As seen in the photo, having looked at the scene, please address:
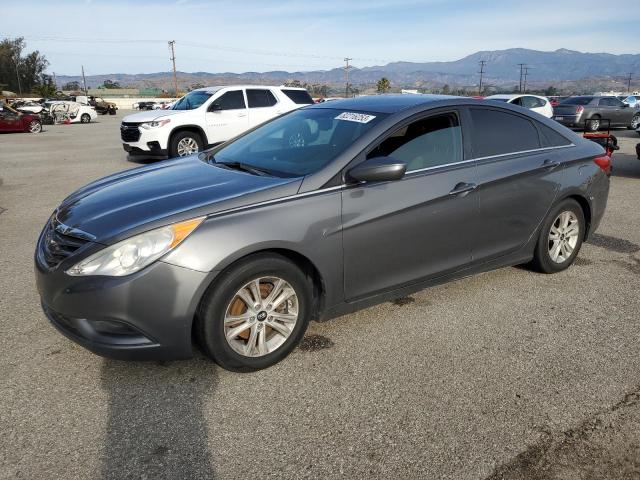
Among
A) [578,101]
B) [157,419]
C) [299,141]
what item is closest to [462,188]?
[299,141]

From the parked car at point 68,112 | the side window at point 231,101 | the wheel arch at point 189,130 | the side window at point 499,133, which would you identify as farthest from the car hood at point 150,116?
the parked car at point 68,112

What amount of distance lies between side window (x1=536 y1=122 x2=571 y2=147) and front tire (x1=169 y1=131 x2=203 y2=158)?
880cm

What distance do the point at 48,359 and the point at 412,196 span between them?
8.43ft

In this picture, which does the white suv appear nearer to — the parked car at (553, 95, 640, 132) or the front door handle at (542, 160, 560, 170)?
the front door handle at (542, 160, 560, 170)

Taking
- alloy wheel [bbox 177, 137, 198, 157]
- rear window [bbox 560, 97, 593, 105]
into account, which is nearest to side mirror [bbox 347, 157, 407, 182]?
alloy wheel [bbox 177, 137, 198, 157]

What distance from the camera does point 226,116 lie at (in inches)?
488

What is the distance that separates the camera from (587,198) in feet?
15.5

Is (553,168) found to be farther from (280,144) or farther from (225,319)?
(225,319)

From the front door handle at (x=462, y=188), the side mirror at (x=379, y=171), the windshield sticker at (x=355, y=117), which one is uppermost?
the windshield sticker at (x=355, y=117)

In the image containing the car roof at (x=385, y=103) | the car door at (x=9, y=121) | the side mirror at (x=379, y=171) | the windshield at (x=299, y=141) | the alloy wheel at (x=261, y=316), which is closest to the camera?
the alloy wheel at (x=261, y=316)

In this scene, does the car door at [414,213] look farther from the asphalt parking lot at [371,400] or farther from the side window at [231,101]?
the side window at [231,101]

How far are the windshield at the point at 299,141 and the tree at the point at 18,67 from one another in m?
99.7

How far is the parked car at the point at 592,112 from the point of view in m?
21.5

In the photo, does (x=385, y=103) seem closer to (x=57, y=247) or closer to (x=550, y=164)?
(x=550, y=164)
